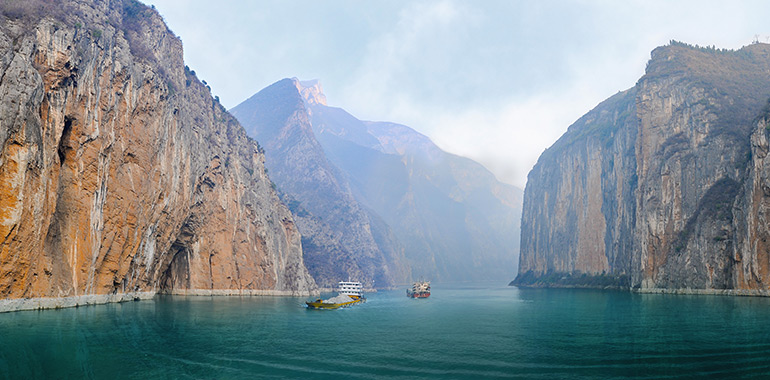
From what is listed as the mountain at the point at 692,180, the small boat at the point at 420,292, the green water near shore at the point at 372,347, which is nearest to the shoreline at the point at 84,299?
the green water near shore at the point at 372,347

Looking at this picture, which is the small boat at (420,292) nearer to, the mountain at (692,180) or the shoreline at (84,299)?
the shoreline at (84,299)

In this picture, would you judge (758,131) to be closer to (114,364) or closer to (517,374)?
(517,374)

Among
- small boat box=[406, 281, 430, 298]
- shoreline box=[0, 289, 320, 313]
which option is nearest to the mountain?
small boat box=[406, 281, 430, 298]

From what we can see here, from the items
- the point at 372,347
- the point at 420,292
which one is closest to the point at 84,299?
the point at 372,347

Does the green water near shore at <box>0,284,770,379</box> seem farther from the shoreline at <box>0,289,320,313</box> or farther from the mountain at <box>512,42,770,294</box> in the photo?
the mountain at <box>512,42,770,294</box>

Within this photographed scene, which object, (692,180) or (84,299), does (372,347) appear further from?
(692,180)
